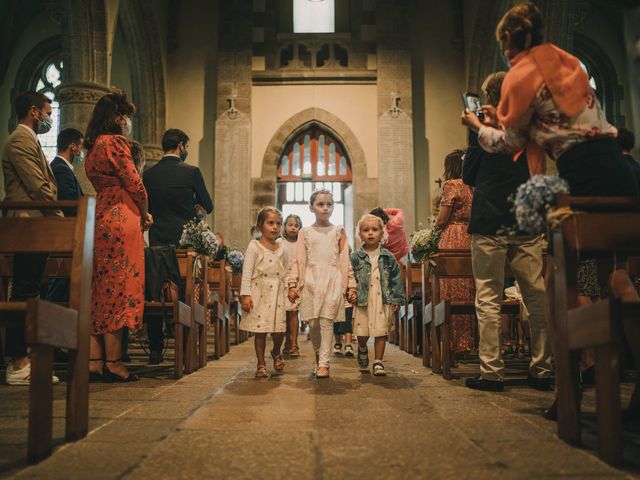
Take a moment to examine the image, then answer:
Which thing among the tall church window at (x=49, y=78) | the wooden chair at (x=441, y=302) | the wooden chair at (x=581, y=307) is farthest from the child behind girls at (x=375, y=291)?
the tall church window at (x=49, y=78)

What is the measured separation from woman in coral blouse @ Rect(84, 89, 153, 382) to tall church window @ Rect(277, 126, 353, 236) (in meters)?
9.74

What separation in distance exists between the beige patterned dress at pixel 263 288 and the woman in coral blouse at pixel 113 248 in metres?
0.72

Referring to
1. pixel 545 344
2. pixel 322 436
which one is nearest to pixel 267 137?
pixel 545 344

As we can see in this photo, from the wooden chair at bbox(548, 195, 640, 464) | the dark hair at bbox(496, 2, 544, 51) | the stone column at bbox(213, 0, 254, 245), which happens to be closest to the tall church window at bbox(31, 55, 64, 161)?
the stone column at bbox(213, 0, 254, 245)

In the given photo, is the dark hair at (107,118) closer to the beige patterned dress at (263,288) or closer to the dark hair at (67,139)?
the dark hair at (67,139)

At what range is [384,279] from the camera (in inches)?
203

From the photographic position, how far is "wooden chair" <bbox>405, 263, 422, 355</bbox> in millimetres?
6660

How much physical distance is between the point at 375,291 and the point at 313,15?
11.1 metres

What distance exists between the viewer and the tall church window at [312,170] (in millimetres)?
14492

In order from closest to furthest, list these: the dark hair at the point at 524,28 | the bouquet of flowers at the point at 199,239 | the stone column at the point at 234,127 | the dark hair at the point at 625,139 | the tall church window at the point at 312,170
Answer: the dark hair at the point at 524,28
the dark hair at the point at 625,139
the bouquet of flowers at the point at 199,239
the stone column at the point at 234,127
the tall church window at the point at 312,170

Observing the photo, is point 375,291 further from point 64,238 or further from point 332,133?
point 332,133

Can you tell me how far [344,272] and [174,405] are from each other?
5.93 ft

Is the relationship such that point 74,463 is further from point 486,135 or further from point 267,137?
point 267,137

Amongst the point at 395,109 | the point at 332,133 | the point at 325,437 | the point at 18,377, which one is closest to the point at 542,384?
the point at 325,437
